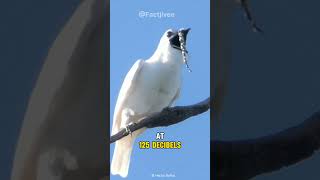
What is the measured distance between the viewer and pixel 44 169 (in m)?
2.91

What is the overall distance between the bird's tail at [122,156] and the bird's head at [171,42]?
1.55 ft

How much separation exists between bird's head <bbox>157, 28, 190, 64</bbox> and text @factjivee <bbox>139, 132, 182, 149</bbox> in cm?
42

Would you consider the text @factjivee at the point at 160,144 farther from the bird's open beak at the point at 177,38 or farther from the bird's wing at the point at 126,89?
the bird's open beak at the point at 177,38

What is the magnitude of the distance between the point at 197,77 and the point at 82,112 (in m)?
0.61

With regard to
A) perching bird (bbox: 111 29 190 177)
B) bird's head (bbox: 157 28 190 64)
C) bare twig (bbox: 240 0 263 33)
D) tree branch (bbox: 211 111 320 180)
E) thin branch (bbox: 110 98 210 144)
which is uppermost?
bare twig (bbox: 240 0 263 33)

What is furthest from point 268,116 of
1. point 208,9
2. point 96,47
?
point 96,47

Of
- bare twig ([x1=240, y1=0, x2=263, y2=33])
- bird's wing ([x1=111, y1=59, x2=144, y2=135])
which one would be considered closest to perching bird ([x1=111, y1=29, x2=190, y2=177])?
bird's wing ([x1=111, y1=59, x2=144, y2=135])

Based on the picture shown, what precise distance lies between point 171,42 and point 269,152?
2.49ft

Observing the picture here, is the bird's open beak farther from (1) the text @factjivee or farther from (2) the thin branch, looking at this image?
(1) the text @factjivee

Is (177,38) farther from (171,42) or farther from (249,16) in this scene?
(249,16)

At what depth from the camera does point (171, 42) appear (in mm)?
2914

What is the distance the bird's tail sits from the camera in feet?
9.44

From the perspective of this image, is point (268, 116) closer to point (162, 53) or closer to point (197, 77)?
point (197, 77)

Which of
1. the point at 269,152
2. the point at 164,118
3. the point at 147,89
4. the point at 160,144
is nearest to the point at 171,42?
the point at 147,89
